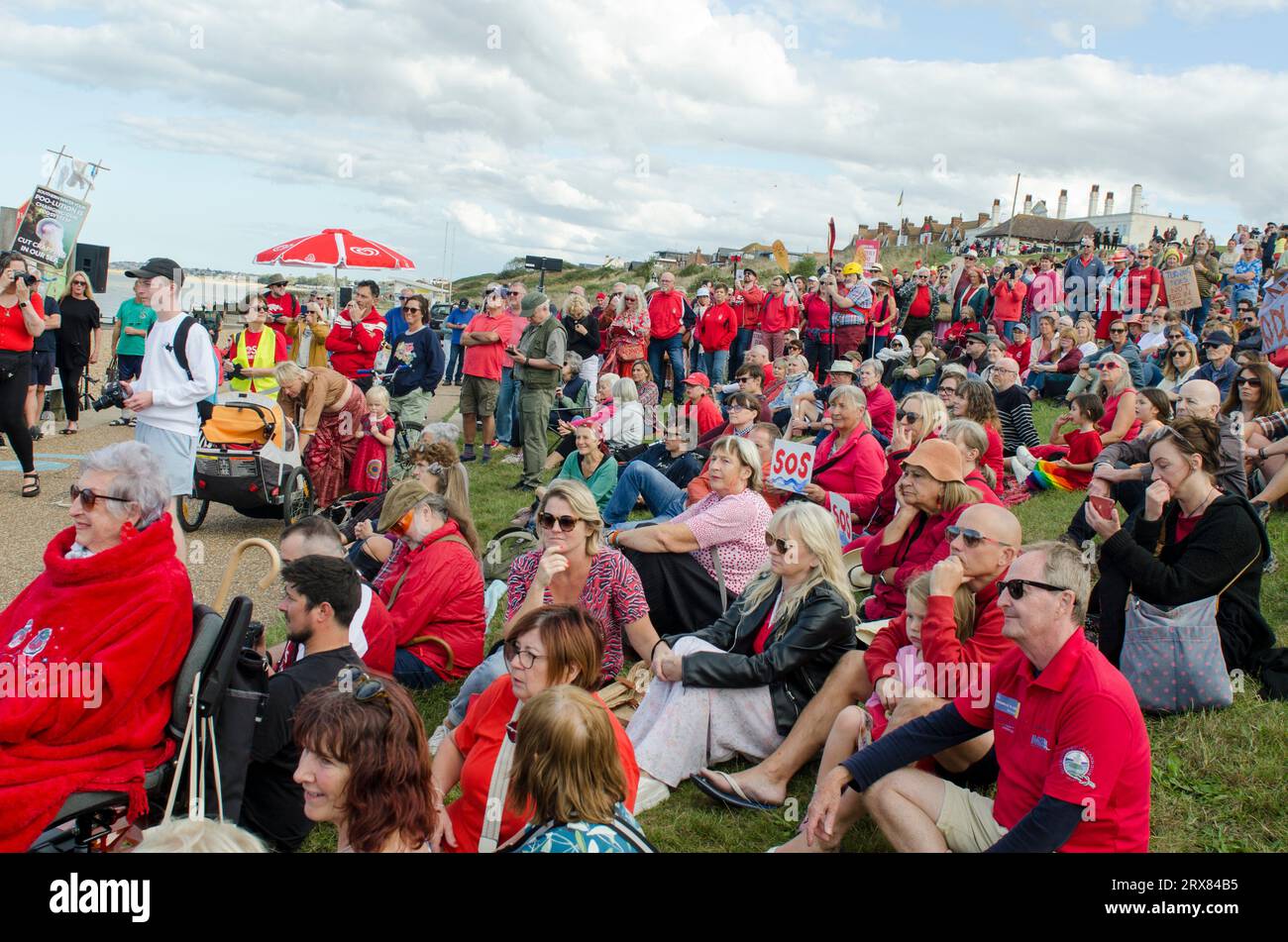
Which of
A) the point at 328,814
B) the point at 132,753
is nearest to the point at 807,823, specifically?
A: the point at 328,814

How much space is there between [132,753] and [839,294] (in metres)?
13.1

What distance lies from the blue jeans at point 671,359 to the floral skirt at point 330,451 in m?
5.99

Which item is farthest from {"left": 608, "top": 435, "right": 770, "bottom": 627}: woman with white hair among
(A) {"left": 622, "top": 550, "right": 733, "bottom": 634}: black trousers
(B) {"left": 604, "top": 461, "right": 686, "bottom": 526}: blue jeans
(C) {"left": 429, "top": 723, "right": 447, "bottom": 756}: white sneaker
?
(C) {"left": 429, "top": 723, "right": 447, "bottom": 756}: white sneaker

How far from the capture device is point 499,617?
6965mm

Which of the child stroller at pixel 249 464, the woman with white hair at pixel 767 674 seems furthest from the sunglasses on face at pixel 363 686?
the child stroller at pixel 249 464

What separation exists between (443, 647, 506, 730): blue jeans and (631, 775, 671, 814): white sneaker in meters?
0.84

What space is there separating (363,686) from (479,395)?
31.2 ft

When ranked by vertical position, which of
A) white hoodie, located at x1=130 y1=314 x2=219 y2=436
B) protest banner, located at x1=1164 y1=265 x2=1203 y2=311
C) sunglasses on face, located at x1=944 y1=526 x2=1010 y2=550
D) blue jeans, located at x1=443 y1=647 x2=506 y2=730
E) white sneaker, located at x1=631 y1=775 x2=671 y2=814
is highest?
protest banner, located at x1=1164 y1=265 x2=1203 y2=311

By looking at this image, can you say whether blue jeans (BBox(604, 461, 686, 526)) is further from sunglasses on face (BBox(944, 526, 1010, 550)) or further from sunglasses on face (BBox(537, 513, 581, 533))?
sunglasses on face (BBox(944, 526, 1010, 550))

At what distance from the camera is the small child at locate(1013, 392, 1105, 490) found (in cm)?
930

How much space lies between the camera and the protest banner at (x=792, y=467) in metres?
7.19

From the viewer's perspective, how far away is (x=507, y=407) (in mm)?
13258

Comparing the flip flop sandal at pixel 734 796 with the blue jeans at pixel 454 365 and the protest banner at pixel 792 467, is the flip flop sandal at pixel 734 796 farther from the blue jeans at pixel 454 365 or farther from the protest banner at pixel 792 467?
the blue jeans at pixel 454 365
